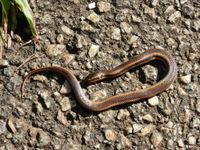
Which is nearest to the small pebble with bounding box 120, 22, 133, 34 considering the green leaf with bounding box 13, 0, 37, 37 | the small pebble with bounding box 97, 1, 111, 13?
the small pebble with bounding box 97, 1, 111, 13

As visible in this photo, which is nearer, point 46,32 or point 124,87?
point 124,87

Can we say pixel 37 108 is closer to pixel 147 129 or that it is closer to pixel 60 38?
pixel 60 38

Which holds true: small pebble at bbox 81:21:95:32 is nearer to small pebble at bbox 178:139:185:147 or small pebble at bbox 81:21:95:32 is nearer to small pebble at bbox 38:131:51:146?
small pebble at bbox 38:131:51:146

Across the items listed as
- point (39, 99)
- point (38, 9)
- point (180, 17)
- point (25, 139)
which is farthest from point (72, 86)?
point (180, 17)

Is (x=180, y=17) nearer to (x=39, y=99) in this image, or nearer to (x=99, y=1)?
(x=99, y=1)

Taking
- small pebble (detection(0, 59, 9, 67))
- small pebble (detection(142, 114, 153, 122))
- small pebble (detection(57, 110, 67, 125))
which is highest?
small pebble (detection(0, 59, 9, 67))
